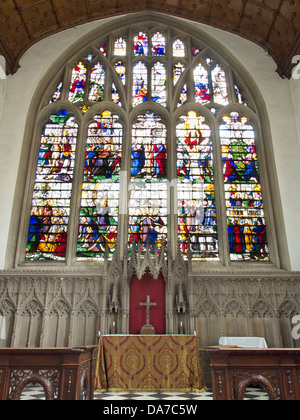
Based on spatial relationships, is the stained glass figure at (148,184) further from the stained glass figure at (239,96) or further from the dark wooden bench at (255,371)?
the dark wooden bench at (255,371)

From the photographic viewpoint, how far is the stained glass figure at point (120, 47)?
1168 centimetres

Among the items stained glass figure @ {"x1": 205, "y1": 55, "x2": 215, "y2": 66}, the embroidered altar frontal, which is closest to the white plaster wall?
stained glass figure @ {"x1": 205, "y1": 55, "x2": 215, "y2": 66}

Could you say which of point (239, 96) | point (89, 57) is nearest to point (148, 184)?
point (239, 96)

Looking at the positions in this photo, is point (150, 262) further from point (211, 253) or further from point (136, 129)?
point (136, 129)

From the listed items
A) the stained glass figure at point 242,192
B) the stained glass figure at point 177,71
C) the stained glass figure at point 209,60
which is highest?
the stained glass figure at point 209,60

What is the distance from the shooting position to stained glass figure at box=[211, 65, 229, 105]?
10984 mm

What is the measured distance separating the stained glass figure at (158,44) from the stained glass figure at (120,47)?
0.98 m

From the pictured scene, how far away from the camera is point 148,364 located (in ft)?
20.0

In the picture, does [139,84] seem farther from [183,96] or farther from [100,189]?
[100,189]

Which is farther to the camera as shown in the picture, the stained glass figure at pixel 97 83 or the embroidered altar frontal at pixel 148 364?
the stained glass figure at pixel 97 83

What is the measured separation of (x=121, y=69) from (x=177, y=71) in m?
1.79

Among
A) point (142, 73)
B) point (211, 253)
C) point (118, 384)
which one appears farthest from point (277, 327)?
point (142, 73)

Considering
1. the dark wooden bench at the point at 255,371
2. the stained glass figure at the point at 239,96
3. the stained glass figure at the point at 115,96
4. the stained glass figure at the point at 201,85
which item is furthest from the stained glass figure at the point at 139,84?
the dark wooden bench at the point at 255,371

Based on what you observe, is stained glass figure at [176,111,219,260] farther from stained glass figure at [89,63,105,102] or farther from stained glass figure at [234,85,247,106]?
stained glass figure at [89,63,105,102]
